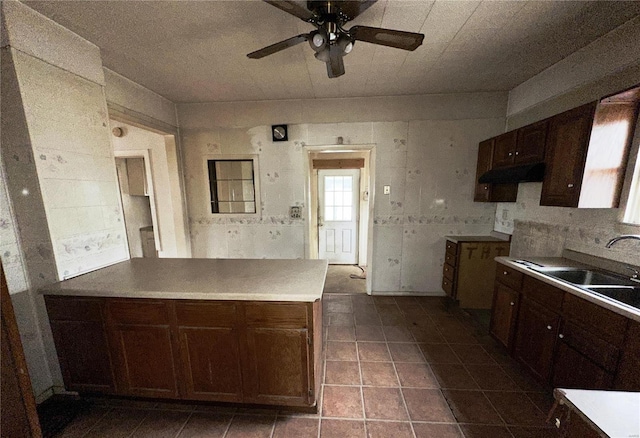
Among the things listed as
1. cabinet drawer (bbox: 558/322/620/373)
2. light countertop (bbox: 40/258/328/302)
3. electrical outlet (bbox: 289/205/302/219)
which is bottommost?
cabinet drawer (bbox: 558/322/620/373)

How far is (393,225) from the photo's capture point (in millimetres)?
3057

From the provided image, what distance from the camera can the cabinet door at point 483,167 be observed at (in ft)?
8.58

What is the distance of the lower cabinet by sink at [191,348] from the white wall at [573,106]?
7.28 feet

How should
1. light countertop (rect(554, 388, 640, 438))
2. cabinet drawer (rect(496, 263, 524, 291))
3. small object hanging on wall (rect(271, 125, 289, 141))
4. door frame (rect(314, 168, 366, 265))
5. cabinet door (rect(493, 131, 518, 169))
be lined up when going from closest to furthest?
light countertop (rect(554, 388, 640, 438)), cabinet drawer (rect(496, 263, 524, 291)), cabinet door (rect(493, 131, 518, 169)), small object hanging on wall (rect(271, 125, 289, 141)), door frame (rect(314, 168, 366, 265))

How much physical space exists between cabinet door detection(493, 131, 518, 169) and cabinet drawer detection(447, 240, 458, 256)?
0.98 meters

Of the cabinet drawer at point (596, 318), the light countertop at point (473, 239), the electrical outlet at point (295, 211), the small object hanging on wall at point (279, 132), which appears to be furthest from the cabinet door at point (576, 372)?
the small object hanging on wall at point (279, 132)

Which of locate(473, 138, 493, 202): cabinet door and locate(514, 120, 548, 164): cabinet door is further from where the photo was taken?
locate(473, 138, 493, 202): cabinet door

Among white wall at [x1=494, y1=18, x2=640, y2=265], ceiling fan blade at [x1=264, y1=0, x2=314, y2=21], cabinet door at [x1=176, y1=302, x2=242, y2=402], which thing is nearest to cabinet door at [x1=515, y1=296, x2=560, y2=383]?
white wall at [x1=494, y1=18, x2=640, y2=265]

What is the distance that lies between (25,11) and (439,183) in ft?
12.4

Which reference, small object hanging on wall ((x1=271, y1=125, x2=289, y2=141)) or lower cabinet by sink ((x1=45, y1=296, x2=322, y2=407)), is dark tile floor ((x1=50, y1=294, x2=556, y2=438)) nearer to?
lower cabinet by sink ((x1=45, y1=296, x2=322, y2=407))

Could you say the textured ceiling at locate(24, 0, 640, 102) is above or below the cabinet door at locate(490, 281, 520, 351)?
above

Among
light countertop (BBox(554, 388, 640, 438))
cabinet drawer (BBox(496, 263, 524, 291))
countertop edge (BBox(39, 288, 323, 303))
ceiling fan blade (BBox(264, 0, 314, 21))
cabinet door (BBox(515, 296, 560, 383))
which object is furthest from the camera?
cabinet drawer (BBox(496, 263, 524, 291))

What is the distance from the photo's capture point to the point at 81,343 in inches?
58.7

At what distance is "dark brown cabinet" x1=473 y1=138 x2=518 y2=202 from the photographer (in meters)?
2.56
